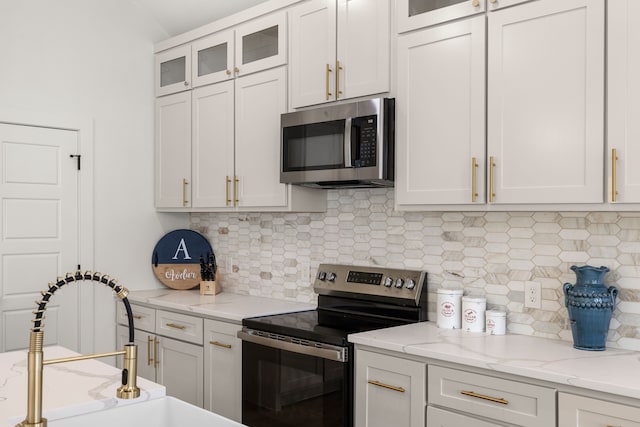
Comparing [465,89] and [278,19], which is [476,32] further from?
[278,19]

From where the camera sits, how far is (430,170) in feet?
8.58

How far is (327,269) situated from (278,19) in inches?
55.4

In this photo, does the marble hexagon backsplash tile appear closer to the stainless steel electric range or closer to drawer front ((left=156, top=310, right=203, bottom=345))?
the stainless steel electric range

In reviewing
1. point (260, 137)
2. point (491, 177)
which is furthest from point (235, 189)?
point (491, 177)

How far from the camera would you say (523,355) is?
7.22 feet

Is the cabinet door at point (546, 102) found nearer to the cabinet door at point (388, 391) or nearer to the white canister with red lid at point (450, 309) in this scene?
the white canister with red lid at point (450, 309)

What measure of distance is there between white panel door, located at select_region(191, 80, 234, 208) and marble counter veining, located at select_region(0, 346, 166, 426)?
1.72 meters

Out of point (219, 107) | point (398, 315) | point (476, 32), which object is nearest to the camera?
point (476, 32)

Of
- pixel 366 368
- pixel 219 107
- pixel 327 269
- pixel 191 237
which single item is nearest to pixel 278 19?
pixel 219 107

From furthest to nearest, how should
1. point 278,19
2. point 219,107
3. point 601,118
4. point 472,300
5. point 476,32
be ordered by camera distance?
point 219,107
point 278,19
point 472,300
point 476,32
point 601,118

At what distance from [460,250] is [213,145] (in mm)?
1718

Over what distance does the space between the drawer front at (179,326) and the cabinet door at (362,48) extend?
1.51m

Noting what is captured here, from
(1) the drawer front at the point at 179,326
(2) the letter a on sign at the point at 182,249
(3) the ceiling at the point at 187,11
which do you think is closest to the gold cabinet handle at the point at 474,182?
(1) the drawer front at the point at 179,326

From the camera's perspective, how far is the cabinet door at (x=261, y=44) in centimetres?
331
